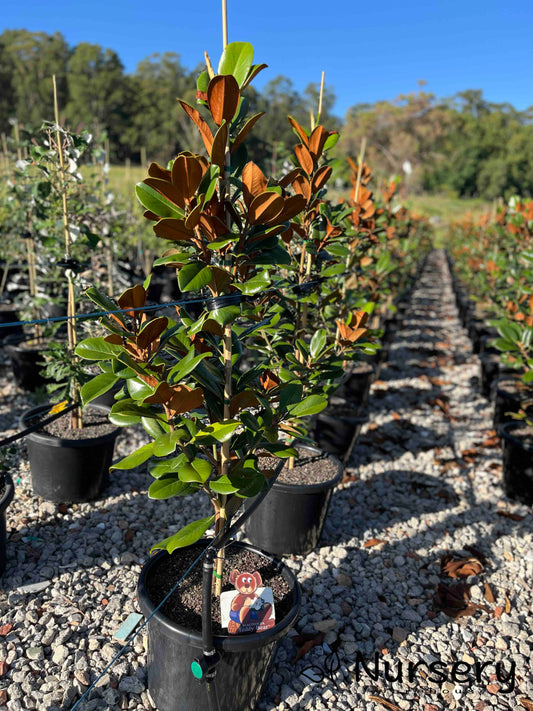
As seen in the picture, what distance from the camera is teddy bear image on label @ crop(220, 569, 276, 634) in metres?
1.50

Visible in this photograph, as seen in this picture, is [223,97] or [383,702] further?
[383,702]

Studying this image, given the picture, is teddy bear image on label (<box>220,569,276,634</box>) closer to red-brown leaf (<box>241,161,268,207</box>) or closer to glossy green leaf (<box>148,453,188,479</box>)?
glossy green leaf (<box>148,453,188,479</box>)

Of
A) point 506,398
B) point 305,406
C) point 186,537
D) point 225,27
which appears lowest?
point 506,398

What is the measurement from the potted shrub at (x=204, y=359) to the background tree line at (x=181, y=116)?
1190 inches

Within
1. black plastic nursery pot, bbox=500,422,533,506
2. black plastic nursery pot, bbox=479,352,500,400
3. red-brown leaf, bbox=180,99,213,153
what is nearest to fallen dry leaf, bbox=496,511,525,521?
black plastic nursery pot, bbox=500,422,533,506

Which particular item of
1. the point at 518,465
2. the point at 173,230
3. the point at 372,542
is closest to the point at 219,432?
the point at 173,230

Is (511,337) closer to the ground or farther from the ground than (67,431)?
farther from the ground

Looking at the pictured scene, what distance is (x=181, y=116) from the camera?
3067cm

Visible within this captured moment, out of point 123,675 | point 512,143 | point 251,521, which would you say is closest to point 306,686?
point 123,675

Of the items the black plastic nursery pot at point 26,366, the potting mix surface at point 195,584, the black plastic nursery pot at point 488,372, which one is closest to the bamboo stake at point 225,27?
the potting mix surface at point 195,584

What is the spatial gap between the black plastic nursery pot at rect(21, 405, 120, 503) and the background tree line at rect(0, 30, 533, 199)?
2923cm

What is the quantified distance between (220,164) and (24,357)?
10.2 feet

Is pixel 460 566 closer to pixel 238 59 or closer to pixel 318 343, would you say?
pixel 318 343

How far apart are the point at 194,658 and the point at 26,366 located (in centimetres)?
300
